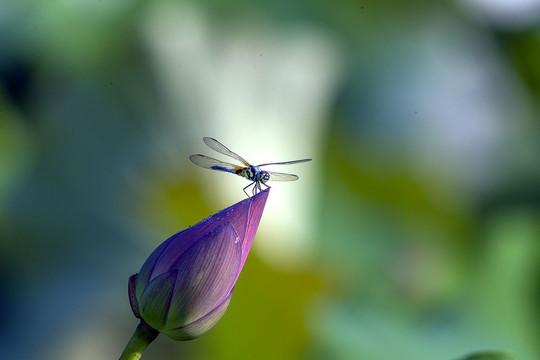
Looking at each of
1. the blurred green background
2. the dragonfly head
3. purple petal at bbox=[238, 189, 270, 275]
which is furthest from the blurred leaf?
→ purple petal at bbox=[238, 189, 270, 275]

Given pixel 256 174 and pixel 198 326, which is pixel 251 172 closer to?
pixel 256 174

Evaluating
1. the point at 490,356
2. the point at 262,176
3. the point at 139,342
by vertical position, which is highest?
the point at 262,176

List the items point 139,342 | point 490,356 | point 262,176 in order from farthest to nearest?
point 490,356 → point 262,176 → point 139,342

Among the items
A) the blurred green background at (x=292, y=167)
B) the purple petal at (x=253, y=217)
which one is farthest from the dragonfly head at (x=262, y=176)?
the blurred green background at (x=292, y=167)

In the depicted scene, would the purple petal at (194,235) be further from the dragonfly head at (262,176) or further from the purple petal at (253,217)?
the dragonfly head at (262,176)

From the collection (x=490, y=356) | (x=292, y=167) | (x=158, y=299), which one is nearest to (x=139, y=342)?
(x=158, y=299)

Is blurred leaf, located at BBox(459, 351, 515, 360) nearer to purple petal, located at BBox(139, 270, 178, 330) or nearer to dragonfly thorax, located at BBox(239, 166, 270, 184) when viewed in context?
dragonfly thorax, located at BBox(239, 166, 270, 184)

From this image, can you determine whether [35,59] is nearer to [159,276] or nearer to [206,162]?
[206,162]
